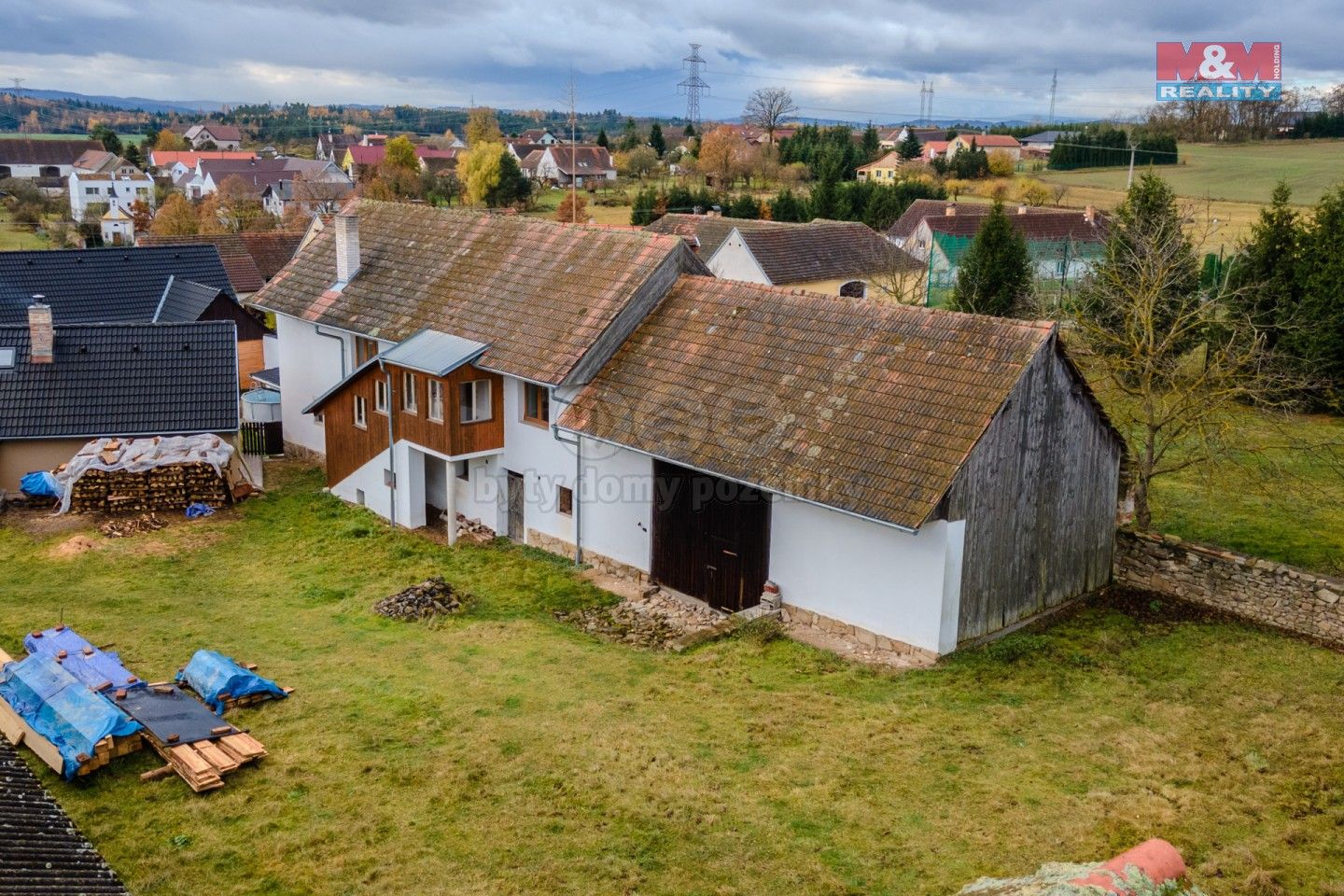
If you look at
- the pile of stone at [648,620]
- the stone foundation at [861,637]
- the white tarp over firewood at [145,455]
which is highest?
the white tarp over firewood at [145,455]

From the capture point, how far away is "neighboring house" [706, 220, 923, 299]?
46.5m

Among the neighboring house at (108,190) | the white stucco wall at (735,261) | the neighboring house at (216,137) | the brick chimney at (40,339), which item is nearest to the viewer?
the brick chimney at (40,339)

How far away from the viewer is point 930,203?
66000mm

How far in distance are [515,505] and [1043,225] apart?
42423 millimetres

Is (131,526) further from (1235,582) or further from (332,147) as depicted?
(332,147)

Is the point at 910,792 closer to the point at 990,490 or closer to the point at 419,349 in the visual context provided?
the point at 990,490

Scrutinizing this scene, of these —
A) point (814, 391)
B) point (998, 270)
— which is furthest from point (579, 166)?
point (814, 391)

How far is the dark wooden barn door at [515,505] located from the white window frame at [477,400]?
149 centimetres

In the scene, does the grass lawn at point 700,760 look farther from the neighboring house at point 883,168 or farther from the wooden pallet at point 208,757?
the neighboring house at point 883,168

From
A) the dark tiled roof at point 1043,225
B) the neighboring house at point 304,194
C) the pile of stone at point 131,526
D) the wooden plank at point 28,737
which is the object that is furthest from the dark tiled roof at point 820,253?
the neighboring house at point 304,194

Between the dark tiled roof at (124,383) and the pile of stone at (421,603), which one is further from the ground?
the dark tiled roof at (124,383)

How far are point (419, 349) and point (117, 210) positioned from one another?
8147 cm

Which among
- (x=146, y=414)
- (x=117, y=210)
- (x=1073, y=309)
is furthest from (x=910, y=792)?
(x=117, y=210)

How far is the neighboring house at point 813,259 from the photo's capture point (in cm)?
4647
